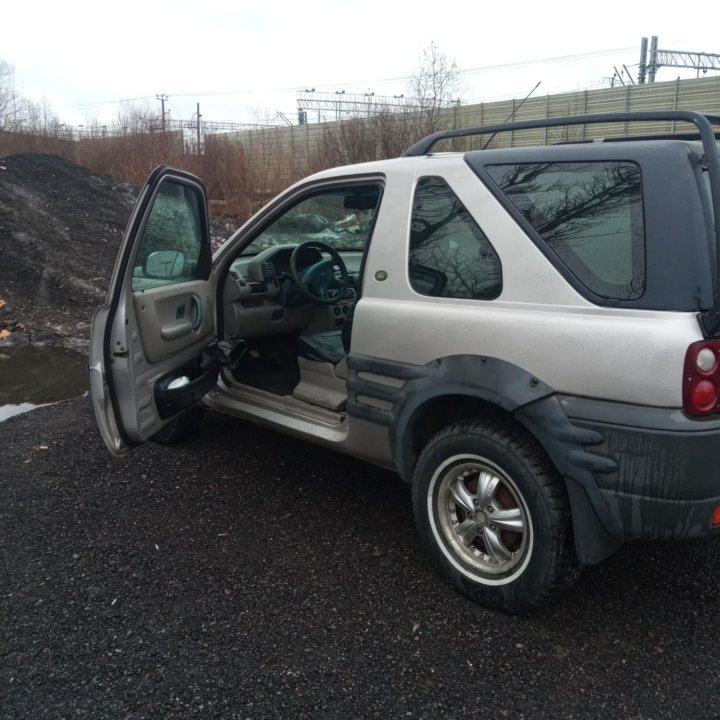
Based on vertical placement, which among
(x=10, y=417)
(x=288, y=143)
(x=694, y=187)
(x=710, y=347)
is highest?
(x=288, y=143)

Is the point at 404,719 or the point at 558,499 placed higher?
the point at 558,499

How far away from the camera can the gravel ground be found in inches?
93.5

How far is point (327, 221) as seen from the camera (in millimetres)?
4574

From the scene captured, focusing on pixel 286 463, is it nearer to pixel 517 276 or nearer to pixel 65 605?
pixel 65 605

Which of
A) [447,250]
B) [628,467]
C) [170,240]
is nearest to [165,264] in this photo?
[170,240]

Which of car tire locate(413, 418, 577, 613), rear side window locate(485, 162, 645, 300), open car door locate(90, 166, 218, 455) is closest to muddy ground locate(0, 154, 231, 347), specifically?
open car door locate(90, 166, 218, 455)

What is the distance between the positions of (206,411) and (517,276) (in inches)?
131

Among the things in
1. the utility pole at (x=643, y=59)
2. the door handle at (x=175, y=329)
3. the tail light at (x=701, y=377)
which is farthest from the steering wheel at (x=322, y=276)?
the utility pole at (x=643, y=59)

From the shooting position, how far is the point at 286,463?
431cm

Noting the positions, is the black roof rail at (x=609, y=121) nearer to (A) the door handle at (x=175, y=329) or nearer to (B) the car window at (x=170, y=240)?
(B) the car window at (x=170, y=240)

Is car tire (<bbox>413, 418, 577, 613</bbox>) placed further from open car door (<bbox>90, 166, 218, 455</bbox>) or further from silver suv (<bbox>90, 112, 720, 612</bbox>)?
open car door (<bbox>90, 166, 218, 455</bbox>)

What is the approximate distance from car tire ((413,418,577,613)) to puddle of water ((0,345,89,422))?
4364mm

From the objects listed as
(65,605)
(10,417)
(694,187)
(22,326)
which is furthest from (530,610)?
(22,326)

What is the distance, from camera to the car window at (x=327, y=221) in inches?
153
